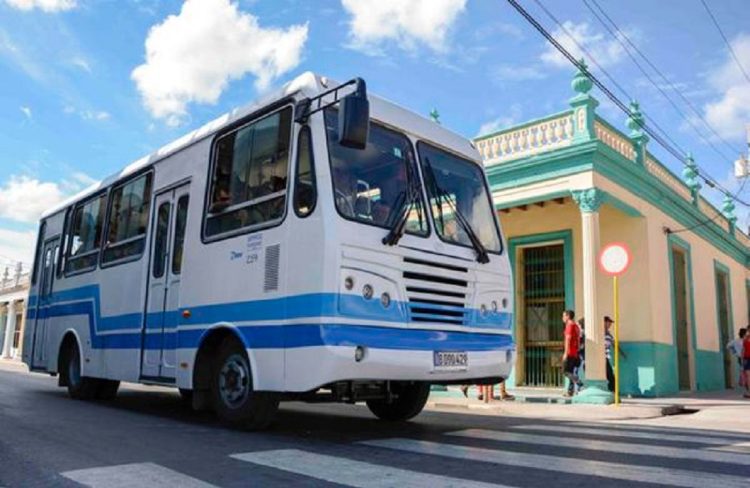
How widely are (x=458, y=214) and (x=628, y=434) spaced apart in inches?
113

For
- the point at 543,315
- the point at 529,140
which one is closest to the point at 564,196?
the point at 529,140

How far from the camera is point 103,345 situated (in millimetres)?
8828

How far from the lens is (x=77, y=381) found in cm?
981

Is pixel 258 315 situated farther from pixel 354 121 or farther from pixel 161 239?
pixel 161 239

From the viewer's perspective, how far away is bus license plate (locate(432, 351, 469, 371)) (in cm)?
583

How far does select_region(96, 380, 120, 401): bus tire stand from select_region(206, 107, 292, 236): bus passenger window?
4.30m

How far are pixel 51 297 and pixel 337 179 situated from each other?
23.8 ft

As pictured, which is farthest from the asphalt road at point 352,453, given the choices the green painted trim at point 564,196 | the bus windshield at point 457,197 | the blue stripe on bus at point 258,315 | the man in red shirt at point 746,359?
the man in red shirt at point 746,359

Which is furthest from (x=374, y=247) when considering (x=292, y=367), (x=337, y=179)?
(x=292, y=367)

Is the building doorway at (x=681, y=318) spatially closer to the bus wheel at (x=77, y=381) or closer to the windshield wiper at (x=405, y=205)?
the windshield wiper at (x=405, y=205)

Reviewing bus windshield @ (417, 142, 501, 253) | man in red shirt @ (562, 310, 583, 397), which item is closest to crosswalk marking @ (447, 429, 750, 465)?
bus windshield @ (417, 142, 501, 253)

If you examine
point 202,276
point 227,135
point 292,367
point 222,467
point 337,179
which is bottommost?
point 222,467

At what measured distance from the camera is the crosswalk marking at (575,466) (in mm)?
4168

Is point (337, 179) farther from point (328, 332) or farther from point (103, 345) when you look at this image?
point (103, 345)
